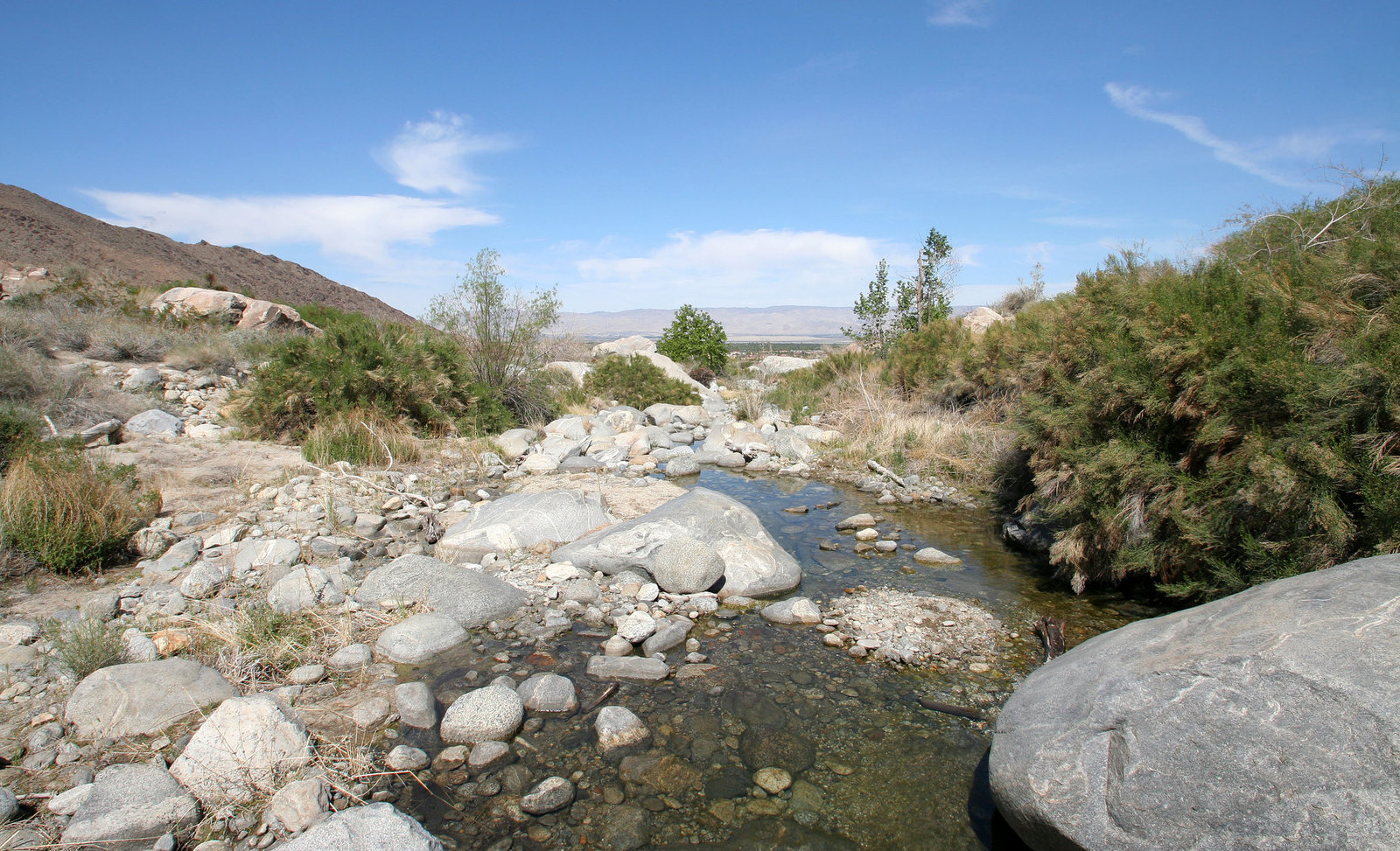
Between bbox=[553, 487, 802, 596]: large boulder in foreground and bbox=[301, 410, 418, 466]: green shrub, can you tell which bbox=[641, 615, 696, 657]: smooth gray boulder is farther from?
bbox=[301, 410, 418, 466]: green shrub

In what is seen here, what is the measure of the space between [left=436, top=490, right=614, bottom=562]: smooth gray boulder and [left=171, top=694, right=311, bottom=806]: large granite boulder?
11.6ft

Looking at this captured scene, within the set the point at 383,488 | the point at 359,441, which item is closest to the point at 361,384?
the point at 359,441

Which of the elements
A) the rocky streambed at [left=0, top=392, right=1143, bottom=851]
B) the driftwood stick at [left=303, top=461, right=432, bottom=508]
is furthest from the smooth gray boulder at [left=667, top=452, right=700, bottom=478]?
the driftwood stick at [left=303, top=461, right=432, bottom=508]

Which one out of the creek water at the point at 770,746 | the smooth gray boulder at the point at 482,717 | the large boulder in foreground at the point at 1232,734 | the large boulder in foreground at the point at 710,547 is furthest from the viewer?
the large boulder in foreground at the point at 710,547

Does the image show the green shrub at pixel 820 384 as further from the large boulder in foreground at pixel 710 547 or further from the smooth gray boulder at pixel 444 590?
the smooth gray boulder at pixel 444 590

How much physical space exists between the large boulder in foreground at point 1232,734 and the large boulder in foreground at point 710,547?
334 cm

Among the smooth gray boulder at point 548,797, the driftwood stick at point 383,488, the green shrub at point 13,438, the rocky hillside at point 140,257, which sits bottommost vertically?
the smooth gray boulder at point 548,797

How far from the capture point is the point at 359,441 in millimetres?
10367

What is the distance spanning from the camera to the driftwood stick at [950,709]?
4.41 meters

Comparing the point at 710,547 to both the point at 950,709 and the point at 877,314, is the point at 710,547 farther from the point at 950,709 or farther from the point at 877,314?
the point at 877,314

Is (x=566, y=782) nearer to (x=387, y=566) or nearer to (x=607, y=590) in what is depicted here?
(x=607, y=590)

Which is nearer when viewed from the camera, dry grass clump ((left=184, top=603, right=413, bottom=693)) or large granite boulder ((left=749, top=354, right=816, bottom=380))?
dry grass clump ((left=184, top=603, right=413, bottom=693))

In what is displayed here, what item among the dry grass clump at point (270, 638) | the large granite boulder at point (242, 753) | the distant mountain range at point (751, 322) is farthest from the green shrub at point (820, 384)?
the distant mountain range at point (751, 322)

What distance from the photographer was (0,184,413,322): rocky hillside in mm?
30750
